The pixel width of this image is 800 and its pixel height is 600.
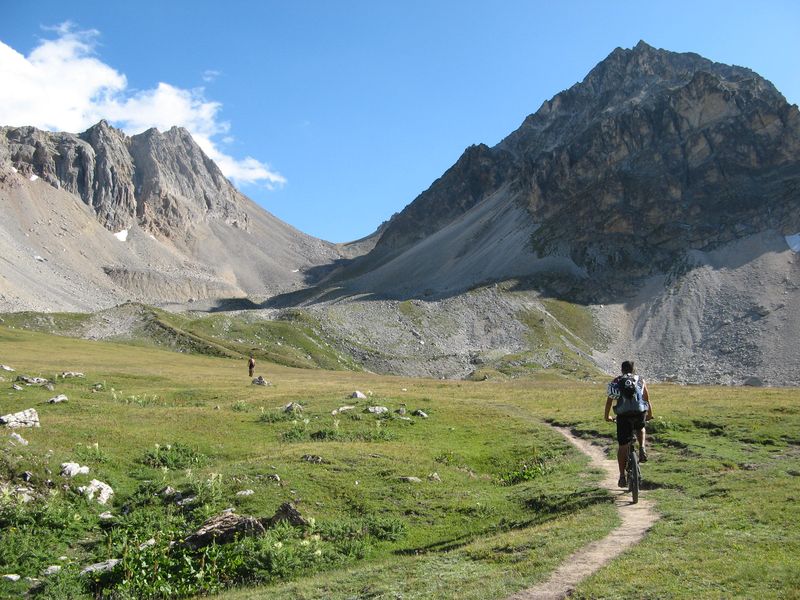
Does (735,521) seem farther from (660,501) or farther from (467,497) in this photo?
(467,497)

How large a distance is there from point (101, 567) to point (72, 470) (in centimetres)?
666

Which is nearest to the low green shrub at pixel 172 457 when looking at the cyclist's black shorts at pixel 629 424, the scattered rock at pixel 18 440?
the scattered rock at pixel 18 440

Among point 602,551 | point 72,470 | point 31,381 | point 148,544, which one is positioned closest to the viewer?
point 602,551

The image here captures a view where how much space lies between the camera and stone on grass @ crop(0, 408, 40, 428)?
86.9 feet

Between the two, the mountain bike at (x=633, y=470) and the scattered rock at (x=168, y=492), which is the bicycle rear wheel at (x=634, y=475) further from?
the scattered rock at (x=168, y=492)

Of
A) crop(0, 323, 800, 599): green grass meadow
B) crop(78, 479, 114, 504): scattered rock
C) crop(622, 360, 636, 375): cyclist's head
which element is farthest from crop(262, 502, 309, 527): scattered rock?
crop(622, 360, 636, 375): cyclist's head

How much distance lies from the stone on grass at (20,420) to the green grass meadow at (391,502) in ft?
2.42

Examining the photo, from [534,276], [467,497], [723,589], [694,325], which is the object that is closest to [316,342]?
[534,276]

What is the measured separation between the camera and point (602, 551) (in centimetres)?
1298

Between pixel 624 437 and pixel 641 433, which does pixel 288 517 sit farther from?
pixel 641 433

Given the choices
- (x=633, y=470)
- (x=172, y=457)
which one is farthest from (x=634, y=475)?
(x=172, y=457)

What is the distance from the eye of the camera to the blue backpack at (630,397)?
17.5 metres

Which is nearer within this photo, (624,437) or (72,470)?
(624,437)

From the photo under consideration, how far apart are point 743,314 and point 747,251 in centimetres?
2981
